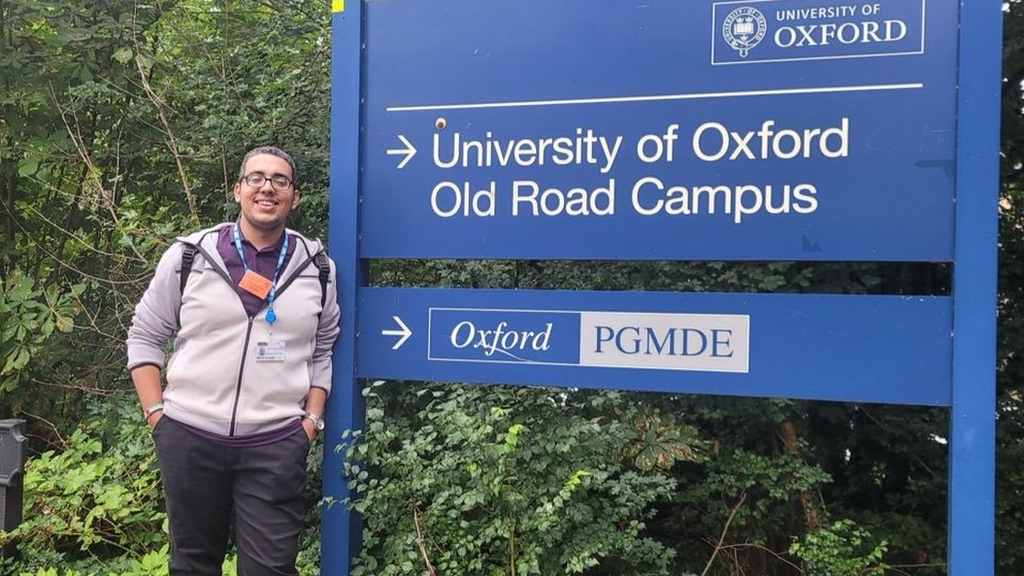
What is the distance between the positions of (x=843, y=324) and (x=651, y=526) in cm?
301

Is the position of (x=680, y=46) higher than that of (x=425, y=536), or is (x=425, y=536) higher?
(x=680, y=46)

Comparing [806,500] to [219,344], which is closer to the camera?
[219,344]

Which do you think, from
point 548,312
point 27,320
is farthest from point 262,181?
point 27,320

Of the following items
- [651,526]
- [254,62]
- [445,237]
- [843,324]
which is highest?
[254,62]

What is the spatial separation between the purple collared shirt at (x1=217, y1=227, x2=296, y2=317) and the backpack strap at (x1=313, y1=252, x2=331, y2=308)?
4.1 inches

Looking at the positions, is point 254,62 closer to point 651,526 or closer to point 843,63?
point 843,63

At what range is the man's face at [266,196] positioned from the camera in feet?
8.37

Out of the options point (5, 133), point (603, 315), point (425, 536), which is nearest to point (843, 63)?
point (603, 315)

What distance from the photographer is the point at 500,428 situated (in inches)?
118

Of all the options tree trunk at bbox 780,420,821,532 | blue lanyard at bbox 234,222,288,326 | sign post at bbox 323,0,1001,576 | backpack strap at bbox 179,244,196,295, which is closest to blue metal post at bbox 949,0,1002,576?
sign post at bbox 323,0,1001,576

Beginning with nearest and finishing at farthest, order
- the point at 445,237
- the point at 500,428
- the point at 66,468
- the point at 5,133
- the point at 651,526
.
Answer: the point at 445,237 < the point at 500,428 < the point at 66,468 < the point at 5,133 < the point at 651,526

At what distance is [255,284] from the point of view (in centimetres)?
251

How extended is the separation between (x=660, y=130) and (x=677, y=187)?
0.20 metres

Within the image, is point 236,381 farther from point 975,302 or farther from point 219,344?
point 975,302
